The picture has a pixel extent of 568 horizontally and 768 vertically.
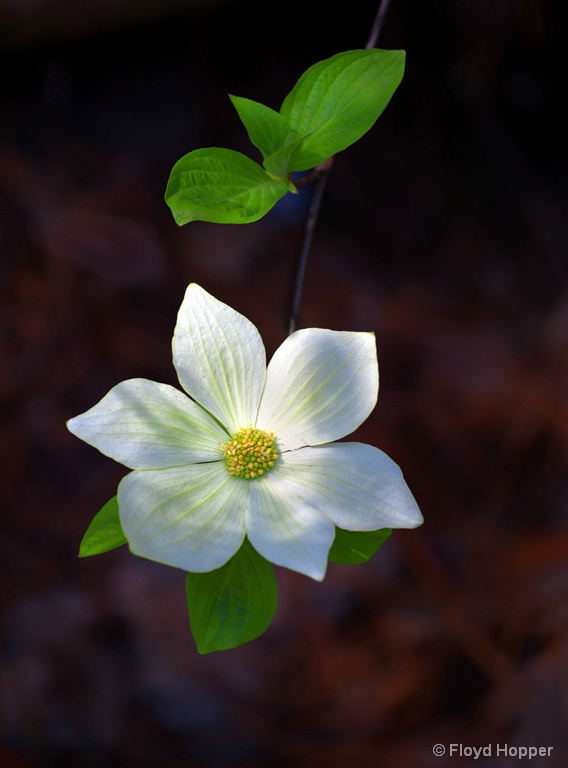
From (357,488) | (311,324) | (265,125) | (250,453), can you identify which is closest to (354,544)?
(357,488)

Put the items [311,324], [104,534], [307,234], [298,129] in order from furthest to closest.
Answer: [311,324] < [307,234] < [298,129] < [104,534]

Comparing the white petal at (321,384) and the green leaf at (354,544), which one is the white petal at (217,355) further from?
the green leaf at (354,544)

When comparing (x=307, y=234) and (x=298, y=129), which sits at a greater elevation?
(x=298, y=129)

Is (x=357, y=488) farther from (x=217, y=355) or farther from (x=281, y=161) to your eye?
(x=281, y=161)

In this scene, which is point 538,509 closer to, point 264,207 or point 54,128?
point 264,207

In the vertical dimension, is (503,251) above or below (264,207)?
above

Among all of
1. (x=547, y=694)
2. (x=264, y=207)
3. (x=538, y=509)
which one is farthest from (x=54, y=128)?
(x=547, y=694)

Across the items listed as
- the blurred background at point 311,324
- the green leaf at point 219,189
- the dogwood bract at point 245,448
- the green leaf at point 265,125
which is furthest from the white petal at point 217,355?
the blurred background at point 311,324
